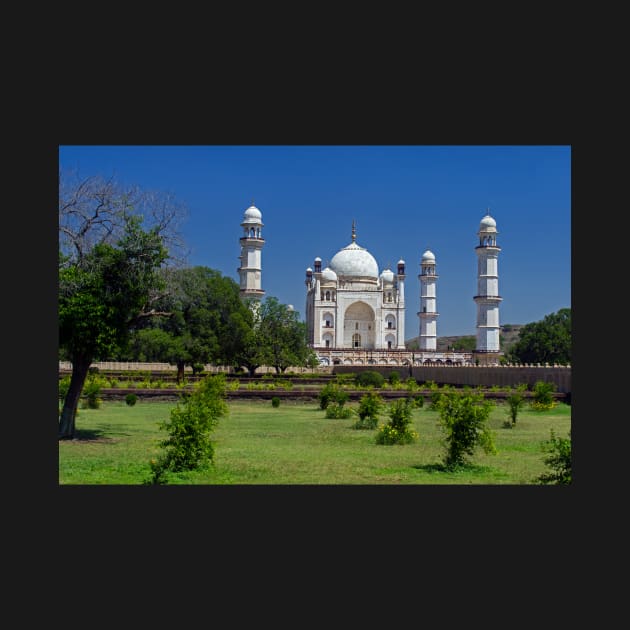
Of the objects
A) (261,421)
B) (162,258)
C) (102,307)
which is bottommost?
(261,421)

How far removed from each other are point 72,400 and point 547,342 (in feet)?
108

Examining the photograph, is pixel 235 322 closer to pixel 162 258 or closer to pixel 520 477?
pixel 162 258

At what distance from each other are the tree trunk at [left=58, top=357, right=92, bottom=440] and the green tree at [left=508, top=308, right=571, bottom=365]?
30.9 m

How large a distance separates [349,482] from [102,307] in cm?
411

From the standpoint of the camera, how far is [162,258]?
9867 mm

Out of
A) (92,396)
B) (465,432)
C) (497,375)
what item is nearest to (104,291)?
(465,432)

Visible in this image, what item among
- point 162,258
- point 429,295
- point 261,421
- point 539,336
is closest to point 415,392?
point 261,421

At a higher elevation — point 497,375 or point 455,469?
point 497,375

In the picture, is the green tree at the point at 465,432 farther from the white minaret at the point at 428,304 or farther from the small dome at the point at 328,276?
the small dome at the point at 328,276

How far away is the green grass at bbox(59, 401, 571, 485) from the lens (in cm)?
738

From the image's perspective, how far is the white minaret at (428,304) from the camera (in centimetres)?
4766

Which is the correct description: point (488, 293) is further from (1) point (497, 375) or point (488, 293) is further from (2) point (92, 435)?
(2) point (92, 435)

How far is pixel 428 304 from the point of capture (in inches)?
1911

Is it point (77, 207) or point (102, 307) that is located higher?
point (77, 207)
